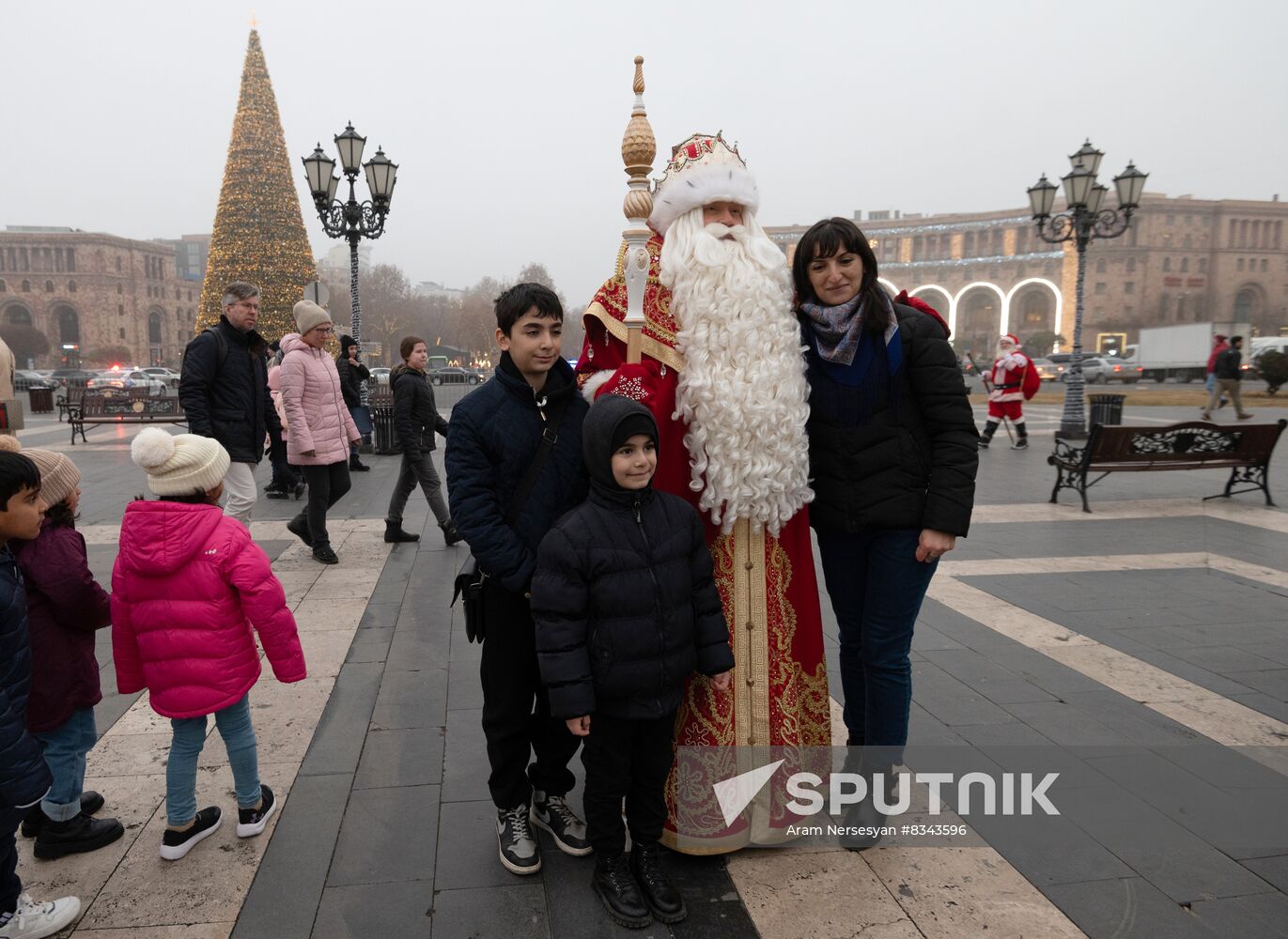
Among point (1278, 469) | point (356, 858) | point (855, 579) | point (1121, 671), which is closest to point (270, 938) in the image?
point (356, 858)

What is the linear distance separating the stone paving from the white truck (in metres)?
34.1

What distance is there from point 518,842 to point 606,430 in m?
1.32

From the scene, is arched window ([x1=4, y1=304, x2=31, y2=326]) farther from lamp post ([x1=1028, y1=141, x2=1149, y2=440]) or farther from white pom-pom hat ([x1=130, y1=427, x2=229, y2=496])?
white pom-pom hat ([x1=130, y1=427, x2=229, y2=496])

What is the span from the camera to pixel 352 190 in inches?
501

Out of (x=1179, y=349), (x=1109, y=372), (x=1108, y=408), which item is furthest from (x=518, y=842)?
(x=1179, y=349)

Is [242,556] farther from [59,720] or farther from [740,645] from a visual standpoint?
[740,645]

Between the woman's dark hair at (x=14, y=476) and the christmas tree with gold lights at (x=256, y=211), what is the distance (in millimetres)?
23215

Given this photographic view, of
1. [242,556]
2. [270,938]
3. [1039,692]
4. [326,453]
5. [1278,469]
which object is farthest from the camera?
[1278,469]

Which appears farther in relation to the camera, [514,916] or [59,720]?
[59,720]

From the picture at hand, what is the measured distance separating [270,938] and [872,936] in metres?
1.61

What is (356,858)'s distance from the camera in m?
2.49

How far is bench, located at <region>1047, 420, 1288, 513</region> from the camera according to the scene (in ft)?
25.1

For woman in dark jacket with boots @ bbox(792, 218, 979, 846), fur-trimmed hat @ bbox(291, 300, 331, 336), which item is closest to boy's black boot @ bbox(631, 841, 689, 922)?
woman in dark jacket with boots @ bbox(792, 218, 979, 846)

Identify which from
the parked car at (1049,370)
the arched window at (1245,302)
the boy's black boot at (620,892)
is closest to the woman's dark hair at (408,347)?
the boy's black boot at (620,892)
